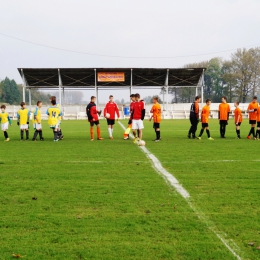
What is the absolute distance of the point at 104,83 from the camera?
4162 centimetres

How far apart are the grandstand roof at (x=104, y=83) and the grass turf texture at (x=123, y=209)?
31437 millimetres

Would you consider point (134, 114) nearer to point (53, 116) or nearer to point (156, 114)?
point (156, 114)

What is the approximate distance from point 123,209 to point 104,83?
37.6 meters

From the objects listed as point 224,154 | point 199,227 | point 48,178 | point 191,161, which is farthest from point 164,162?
point 199,227

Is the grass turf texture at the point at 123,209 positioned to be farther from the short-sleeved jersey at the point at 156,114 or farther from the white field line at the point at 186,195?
the short-sleeved jersey at the point at 156,114

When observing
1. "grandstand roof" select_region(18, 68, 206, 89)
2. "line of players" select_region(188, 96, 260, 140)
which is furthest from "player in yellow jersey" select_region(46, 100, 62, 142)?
"grandstand roof" select_region(18, 68, 206, 89)

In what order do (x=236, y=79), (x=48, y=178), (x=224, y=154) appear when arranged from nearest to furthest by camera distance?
1. (x=48, y=178)
2. (x=224, y=154)
3. (x=236, y=79)

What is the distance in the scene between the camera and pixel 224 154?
9.94 m

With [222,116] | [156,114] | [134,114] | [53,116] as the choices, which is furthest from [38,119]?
[222,116]

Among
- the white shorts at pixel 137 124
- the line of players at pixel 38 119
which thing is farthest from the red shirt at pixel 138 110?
the line of players at pixel 38 119

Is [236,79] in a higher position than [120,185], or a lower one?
higher

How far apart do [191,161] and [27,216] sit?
5.13 metres

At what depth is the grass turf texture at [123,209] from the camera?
3.62m

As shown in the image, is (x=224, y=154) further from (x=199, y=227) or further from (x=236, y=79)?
(x=236, y=79)
